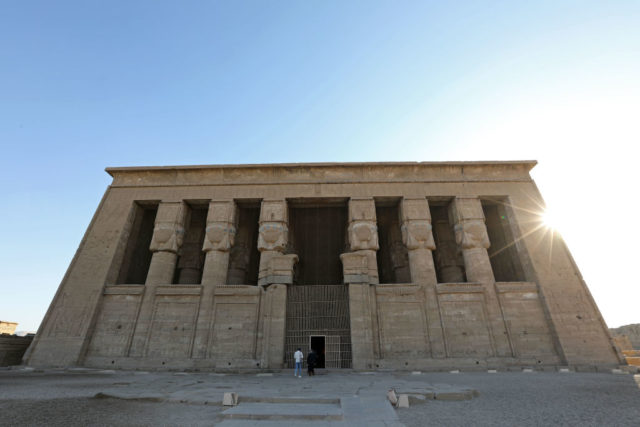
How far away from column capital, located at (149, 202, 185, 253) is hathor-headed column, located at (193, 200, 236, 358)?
160 centimetres

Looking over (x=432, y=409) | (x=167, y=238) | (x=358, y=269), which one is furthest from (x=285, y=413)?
(x=167, y=238)

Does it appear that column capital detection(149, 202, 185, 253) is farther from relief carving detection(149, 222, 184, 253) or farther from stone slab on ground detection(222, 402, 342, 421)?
stone slab on ground detection(222, 402, 342, 421)

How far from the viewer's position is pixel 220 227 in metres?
16.7

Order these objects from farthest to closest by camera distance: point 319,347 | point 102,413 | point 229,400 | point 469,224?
point 469,224 → point 319,347 → point 229,400 → point 102,413

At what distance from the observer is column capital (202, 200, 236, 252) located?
53.9ft

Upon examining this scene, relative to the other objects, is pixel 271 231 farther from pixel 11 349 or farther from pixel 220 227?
pixel 11 349

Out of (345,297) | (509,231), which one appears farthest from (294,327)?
(509,231)

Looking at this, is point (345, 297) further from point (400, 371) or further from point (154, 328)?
point (154, 328)

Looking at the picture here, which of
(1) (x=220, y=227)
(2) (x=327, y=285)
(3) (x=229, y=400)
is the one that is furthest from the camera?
(1) (x=220, y=227)

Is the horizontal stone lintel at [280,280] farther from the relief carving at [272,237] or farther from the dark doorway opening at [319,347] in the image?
the dark doorway opening at [319,347]

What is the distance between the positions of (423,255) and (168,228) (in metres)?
13.7

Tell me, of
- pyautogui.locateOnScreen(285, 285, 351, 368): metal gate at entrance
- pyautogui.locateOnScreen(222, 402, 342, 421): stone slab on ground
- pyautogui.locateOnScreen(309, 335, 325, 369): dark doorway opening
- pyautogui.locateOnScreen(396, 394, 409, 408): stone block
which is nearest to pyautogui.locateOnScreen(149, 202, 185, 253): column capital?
pyautogui.locateOnScreen(285, 285, 351, 368): metal gate at entrance

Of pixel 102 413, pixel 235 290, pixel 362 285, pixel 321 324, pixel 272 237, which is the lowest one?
pixel 102 413

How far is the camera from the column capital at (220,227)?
1642cm
